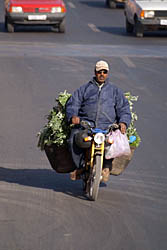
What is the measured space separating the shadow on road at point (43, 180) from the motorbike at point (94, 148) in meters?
0.44

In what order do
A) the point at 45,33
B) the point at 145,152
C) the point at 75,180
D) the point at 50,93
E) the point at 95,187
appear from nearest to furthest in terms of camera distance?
the point at 95,187, the point at 75,180, the point at 145,152, the point at 50,93, the point at 45,33

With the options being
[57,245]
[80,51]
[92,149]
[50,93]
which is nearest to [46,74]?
[50,93]

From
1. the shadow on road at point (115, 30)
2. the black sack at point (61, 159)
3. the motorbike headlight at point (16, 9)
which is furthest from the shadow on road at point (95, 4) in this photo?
the black sack at point (61, 159)

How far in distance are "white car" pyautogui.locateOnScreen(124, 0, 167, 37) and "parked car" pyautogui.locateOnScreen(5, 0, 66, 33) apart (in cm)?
254

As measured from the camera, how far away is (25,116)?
581 inches

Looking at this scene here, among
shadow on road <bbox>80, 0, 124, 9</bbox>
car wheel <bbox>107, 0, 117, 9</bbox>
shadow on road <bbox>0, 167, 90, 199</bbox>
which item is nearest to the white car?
car wheel <bbox>107, 0, 117, 9</bbox>

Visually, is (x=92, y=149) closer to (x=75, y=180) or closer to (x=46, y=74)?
(x=75, y=180)

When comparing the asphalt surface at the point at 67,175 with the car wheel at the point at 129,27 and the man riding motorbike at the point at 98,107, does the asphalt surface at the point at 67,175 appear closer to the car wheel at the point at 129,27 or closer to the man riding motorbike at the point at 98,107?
the man riding motorbike at the point at 98,107

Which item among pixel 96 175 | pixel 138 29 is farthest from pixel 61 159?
pixel 138 29

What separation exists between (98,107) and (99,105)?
0.03 metres

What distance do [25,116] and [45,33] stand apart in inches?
581

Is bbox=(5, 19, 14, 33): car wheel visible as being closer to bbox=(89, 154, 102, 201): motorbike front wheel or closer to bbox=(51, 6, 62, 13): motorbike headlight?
bbox=(51, 6, 62, 13): motorbike headlight

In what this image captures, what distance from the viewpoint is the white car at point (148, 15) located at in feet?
90.9

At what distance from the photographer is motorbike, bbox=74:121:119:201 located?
9.09 m
